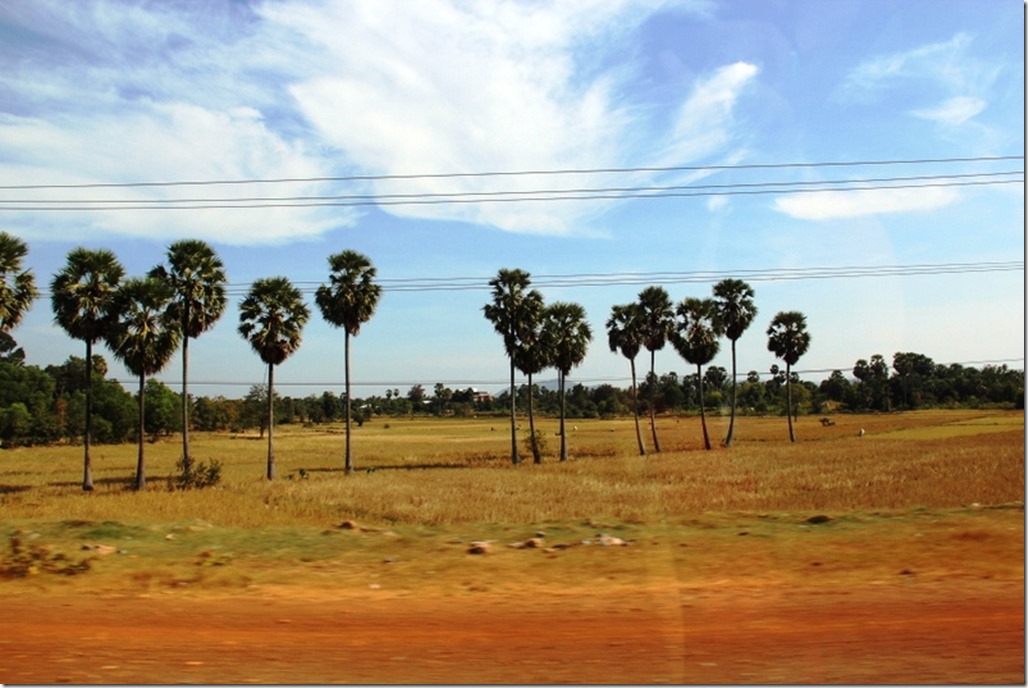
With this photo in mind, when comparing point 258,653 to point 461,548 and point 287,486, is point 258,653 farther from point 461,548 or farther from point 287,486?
point 287,486

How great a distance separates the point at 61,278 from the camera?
139 ft

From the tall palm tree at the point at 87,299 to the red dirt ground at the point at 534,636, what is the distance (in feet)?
124

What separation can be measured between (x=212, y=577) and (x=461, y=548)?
133 inches

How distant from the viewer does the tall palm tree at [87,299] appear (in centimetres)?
4219

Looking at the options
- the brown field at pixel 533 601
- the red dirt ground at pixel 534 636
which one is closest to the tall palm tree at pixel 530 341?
the brown field at pixel 533 601

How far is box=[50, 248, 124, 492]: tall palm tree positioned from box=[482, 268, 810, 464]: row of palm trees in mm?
28182

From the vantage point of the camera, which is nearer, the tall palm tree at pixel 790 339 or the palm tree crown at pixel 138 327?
the palm tree crown at pixel 138 327

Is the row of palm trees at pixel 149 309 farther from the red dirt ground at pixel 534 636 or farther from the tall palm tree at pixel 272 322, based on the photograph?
the red dirt ground at pixel 534 636

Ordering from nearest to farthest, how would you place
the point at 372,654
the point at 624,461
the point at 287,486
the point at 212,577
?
the point at 372,654 → the point at 212,577 → the point at 287,486 → the point at 624,461

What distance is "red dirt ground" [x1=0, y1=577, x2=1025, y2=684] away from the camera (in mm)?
6012

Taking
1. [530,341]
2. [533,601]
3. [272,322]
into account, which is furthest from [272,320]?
[533,601]

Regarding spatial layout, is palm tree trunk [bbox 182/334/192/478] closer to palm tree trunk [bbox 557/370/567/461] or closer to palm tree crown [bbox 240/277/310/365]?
palm tree crown [bbox 240/277/310/365]

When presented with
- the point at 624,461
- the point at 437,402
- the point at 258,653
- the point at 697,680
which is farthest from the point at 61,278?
the point at 437,402

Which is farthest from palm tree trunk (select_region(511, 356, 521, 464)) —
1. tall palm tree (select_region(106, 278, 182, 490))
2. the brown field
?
the brown field
